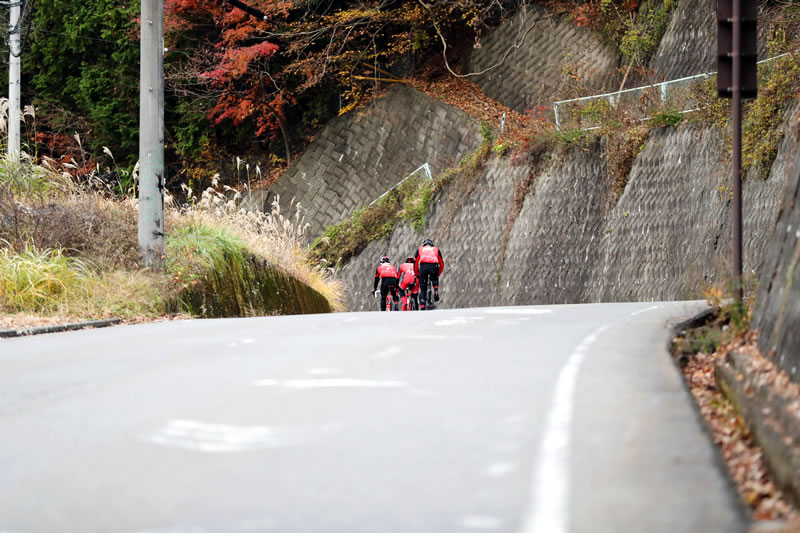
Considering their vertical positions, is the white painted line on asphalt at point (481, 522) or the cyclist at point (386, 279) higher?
the white painted line on asphalt at point (481, 522)

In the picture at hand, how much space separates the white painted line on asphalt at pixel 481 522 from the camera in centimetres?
441

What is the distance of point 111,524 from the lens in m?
4.73

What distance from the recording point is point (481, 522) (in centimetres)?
446

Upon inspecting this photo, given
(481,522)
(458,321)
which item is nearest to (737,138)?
(458,321)

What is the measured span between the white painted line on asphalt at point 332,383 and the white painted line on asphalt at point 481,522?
3109mm

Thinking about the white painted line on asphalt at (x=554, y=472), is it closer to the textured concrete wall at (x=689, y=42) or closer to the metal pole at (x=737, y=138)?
the metal pole at (x=737, y=138)

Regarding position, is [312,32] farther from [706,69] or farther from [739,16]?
[739,16]

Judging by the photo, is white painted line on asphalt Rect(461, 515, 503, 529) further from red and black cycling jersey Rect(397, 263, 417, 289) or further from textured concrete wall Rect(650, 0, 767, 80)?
textured concrete wall Rect(650, 0, 767, 80)

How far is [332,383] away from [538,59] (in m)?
32.2

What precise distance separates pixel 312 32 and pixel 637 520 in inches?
1396

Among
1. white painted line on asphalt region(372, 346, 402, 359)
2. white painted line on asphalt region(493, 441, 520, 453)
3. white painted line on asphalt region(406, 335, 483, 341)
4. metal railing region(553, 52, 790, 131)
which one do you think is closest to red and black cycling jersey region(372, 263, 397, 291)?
metal railing region(553, 52, 790, 131)

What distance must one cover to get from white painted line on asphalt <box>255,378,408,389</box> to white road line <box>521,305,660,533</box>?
1261 millimetres

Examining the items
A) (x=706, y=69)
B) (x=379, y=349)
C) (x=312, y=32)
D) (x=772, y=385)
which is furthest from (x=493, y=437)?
(x=312, y=32)

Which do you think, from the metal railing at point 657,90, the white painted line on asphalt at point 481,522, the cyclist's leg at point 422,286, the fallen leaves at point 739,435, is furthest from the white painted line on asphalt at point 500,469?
the metal railing at point 657,90
